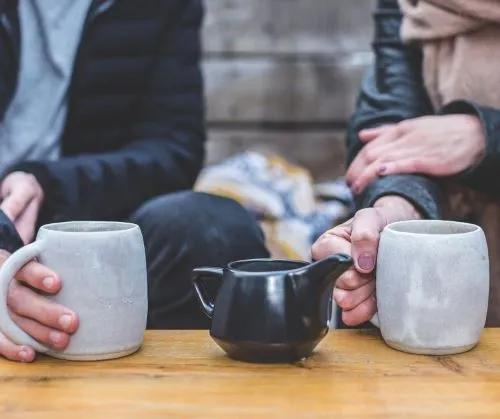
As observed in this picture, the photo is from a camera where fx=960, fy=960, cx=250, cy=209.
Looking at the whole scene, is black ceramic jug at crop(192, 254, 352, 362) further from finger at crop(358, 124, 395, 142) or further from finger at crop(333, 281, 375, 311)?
finger at crop(358, 124, 395, 142)

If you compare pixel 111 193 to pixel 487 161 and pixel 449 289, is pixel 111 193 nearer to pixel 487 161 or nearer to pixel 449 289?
pixel 487 161

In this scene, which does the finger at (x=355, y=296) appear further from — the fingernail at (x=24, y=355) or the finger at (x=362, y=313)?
the fingernail at (x=24, y=355)

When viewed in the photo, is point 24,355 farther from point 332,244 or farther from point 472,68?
point 472,68

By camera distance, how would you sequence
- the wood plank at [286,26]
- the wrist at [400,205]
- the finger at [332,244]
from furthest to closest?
the wood plank at [286,26] < the wrist at [400,205] < the finger at [332,244]

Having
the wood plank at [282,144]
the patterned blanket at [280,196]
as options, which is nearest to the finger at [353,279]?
the patterned blanket at [280,196]

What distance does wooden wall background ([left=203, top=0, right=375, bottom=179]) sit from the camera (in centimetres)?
252

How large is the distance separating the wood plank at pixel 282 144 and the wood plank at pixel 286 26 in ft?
0.71

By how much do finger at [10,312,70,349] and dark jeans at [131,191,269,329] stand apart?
0.43 metres

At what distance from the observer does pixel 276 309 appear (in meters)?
0.79

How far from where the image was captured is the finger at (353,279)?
2.98ft

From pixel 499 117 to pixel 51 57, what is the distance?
66 centimetres

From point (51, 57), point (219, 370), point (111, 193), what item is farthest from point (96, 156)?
point (219, 370)

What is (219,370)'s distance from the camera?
0.81 metres

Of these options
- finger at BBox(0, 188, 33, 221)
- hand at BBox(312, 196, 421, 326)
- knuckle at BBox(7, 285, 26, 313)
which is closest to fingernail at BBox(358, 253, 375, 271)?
hand at BBox(312, 196, 421, 326)
